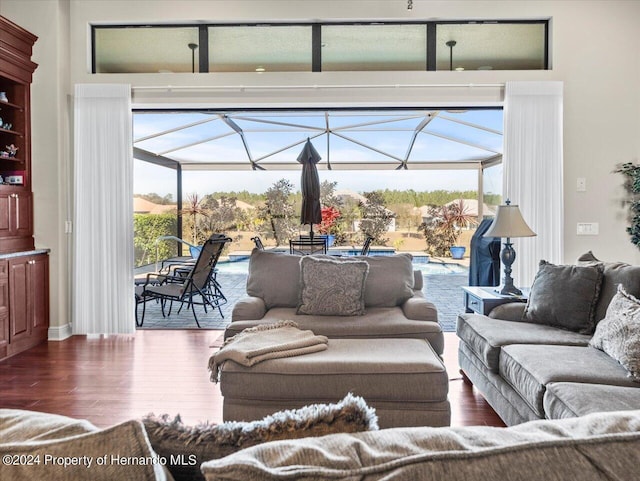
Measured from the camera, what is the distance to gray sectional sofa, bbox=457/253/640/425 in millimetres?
1963

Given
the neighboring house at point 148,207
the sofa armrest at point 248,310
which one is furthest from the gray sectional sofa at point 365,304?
the neighboring house at point 148,207

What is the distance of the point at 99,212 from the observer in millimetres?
4664

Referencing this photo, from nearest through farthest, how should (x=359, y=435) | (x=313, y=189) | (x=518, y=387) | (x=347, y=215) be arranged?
(x=359, y=435), (x=518, y=387), (x=313, y=189), (x=347, y=215)

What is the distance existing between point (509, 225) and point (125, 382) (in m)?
3.21

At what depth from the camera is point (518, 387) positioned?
7.52ft

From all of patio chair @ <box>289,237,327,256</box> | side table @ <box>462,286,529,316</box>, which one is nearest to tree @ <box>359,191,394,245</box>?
patio chair @ <box>289,237,327,256</box>

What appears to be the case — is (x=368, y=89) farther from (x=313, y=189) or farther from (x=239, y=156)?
(x=239, y=156)

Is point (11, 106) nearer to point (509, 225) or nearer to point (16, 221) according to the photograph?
point (16, 221)

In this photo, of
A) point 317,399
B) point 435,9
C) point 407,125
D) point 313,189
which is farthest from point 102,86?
point 407,125

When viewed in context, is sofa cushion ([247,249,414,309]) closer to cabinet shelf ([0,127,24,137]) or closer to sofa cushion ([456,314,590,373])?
sofa cushion ([456,314,590,373])

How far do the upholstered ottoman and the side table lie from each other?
112 cm

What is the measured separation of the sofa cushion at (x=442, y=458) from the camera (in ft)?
1.84

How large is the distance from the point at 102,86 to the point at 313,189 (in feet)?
8.90

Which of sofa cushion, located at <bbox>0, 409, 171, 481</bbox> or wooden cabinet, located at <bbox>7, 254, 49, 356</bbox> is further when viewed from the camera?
wooden cabinet, located at <bbox>7, 254, 49, 356</bbox>
